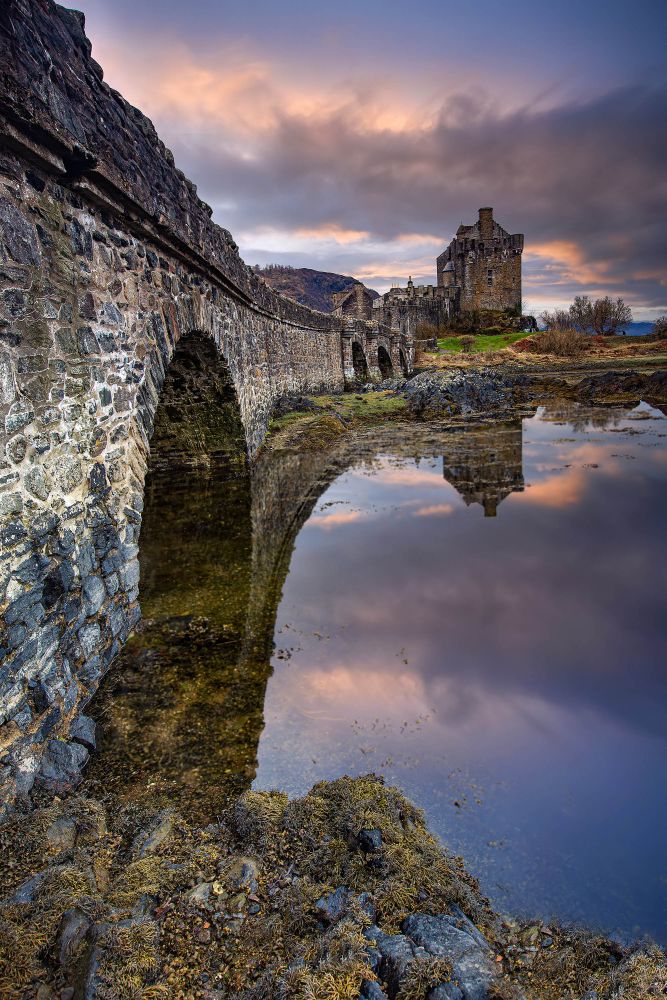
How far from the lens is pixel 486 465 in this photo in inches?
537

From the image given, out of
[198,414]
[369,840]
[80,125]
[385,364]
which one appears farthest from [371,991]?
[385,364]

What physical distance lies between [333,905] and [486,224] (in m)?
73.9

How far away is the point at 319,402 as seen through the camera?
23734 millimetres

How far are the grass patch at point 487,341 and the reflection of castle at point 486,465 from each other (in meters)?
36.9

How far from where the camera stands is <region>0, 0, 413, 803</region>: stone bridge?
12.0ft

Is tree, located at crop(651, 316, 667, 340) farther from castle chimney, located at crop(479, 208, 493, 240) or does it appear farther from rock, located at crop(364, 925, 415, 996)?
rock, located at crop(364, 925, 415, 996)

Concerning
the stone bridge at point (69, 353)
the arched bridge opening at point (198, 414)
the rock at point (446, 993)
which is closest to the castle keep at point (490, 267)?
the arched bridge opening at point (198, 414)

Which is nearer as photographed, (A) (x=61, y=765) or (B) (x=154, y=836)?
(B) (x=154, y=836)

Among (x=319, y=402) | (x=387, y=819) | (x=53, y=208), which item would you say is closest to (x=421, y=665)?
(x=387, y=819)

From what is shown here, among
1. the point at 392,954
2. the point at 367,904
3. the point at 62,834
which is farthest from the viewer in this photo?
the point at 62,834

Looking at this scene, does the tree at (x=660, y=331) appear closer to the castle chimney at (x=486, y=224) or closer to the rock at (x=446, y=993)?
the castle chimney at (x=486, y=224)

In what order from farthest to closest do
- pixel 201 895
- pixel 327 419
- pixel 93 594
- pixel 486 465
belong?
pixel 327 419 → pixel 486 465 → pixel 93 594 → pixel 201 895

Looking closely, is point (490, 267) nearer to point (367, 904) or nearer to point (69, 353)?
point (69, 353)

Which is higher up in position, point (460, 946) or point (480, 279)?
point (480, 279)
